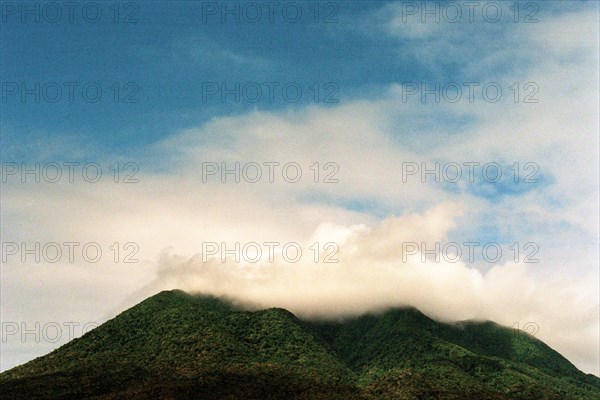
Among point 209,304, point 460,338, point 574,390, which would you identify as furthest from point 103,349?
point 574,390

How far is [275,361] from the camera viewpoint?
142 meters

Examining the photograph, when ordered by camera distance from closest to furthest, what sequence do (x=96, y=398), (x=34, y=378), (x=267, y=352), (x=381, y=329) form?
(x=96, y=398)
(x=34, y=378)
(x=267, y=352)
(x=381, y=329)

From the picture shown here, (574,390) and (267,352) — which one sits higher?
(267,352)

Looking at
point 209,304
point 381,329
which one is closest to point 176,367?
point 209,304

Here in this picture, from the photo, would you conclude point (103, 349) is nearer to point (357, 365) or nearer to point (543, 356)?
point (357, 365)

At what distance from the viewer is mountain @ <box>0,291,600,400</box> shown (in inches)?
4820

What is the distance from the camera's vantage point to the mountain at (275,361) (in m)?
122

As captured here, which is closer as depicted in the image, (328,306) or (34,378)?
(34,378)

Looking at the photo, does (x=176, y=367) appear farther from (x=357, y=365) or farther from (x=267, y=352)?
(x=357, y=365)

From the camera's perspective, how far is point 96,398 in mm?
115188

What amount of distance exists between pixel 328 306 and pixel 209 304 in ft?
128

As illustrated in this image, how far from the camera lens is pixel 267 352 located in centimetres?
14888

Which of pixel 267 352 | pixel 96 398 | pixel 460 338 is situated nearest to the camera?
pixel 96 398

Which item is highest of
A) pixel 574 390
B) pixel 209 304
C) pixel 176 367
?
pixel 209 304
